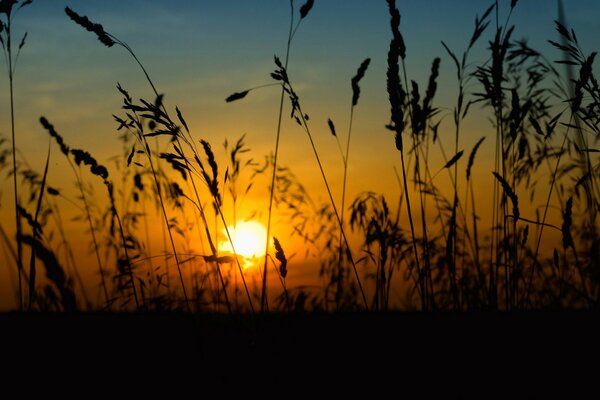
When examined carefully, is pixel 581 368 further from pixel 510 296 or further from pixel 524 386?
pixel 510 296

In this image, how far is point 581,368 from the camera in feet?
5.67

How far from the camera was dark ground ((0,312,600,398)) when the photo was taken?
1702 mm

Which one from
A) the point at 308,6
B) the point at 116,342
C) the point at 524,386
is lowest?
the point at 524,386

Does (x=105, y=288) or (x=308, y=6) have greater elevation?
(x=308, y=6)

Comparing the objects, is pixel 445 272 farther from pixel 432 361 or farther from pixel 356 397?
pixel 356 397

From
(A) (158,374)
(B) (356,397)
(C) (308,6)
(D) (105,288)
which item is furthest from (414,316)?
(D) (105,288)

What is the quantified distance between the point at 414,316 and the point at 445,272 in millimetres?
1246

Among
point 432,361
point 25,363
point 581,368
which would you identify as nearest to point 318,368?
point 432,361

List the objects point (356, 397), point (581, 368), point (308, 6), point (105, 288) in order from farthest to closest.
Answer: point (105, 288)
point (308, 6)
point (581, 368)
point (356, 397)

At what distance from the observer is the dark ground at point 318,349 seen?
5.58 feet

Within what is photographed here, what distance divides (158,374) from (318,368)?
44cm

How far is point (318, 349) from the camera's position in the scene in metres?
1.90

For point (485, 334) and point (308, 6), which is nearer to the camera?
point (485, 334)

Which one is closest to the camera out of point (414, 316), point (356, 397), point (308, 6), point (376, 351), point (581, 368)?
point (356, 397)
